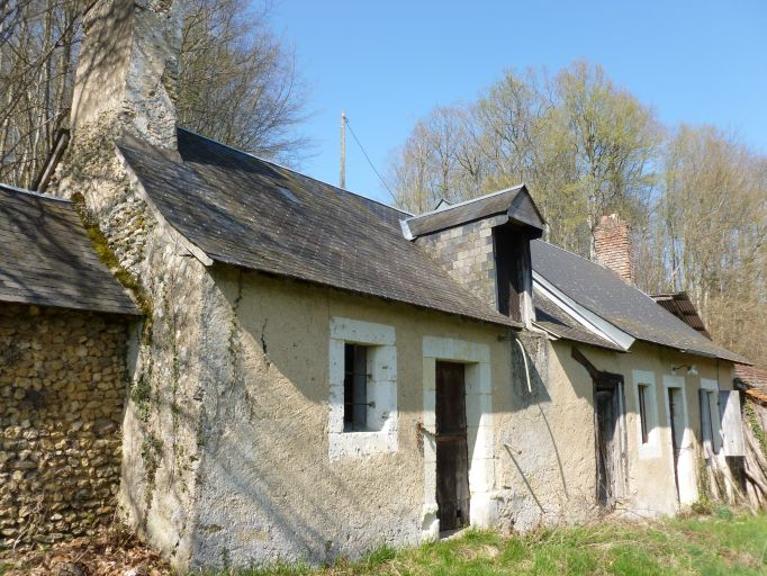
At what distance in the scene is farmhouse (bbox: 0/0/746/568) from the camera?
529cm

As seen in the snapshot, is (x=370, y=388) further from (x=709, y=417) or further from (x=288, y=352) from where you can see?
(x=709, y=417)

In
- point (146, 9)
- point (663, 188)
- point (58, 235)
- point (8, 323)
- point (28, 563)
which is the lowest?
point (28, 563)

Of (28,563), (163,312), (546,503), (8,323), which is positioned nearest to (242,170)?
(163,312)

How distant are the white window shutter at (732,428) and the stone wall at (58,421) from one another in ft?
40.6

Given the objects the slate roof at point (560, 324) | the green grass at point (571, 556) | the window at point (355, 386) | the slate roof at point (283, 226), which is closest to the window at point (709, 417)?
the slate roof at point (560, 324)

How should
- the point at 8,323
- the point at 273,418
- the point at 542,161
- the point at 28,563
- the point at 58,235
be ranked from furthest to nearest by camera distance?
1. the point at 542,161
2. the point at 58,235
3. the point at 273,418
4. the point at 8,323
5. the point at 28,563

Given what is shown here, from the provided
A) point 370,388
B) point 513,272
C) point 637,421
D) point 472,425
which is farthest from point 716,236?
point 370,388

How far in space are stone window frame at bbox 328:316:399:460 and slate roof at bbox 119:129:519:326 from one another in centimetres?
44

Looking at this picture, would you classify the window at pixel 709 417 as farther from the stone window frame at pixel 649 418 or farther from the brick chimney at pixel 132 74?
the brick chimney at pixel 132 74

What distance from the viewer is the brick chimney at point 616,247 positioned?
57.0 ft

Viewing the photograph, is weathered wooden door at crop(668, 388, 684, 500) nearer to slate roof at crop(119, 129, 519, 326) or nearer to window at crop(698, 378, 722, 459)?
window at crop(698, 378, 722, 459)

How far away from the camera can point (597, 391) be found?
10.4 meters

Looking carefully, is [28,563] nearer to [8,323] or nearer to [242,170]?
[8,323]

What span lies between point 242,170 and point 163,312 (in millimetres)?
3242
